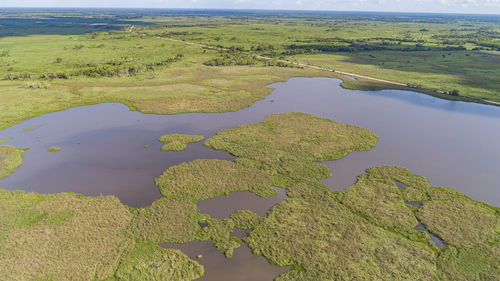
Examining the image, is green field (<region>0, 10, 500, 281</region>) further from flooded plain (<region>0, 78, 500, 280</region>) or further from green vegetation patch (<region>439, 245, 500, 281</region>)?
flooded plain (<region>0, 78, 500, 280</region>)

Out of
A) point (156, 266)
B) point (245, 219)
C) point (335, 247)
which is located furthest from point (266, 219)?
point (156, 266)

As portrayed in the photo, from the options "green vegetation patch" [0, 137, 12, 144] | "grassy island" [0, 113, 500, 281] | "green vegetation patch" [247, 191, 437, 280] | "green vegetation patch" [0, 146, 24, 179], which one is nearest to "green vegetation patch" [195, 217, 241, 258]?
"grassy island" [0, 113, 500, 281]

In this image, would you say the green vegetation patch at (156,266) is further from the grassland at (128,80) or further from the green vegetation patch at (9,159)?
the grassland at (128,80)

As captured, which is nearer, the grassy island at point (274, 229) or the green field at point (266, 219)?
the grassy island at point (274, 229)

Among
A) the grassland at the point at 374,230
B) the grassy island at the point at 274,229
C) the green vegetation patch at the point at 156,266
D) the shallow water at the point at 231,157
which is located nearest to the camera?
the green vegetation patch at the point at 156,266

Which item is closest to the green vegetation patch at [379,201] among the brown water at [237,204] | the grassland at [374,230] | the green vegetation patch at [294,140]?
the grassland at [374,230]

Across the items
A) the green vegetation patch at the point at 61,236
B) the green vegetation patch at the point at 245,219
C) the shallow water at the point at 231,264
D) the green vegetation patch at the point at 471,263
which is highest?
the green vegetation patch at the point at 471,263
